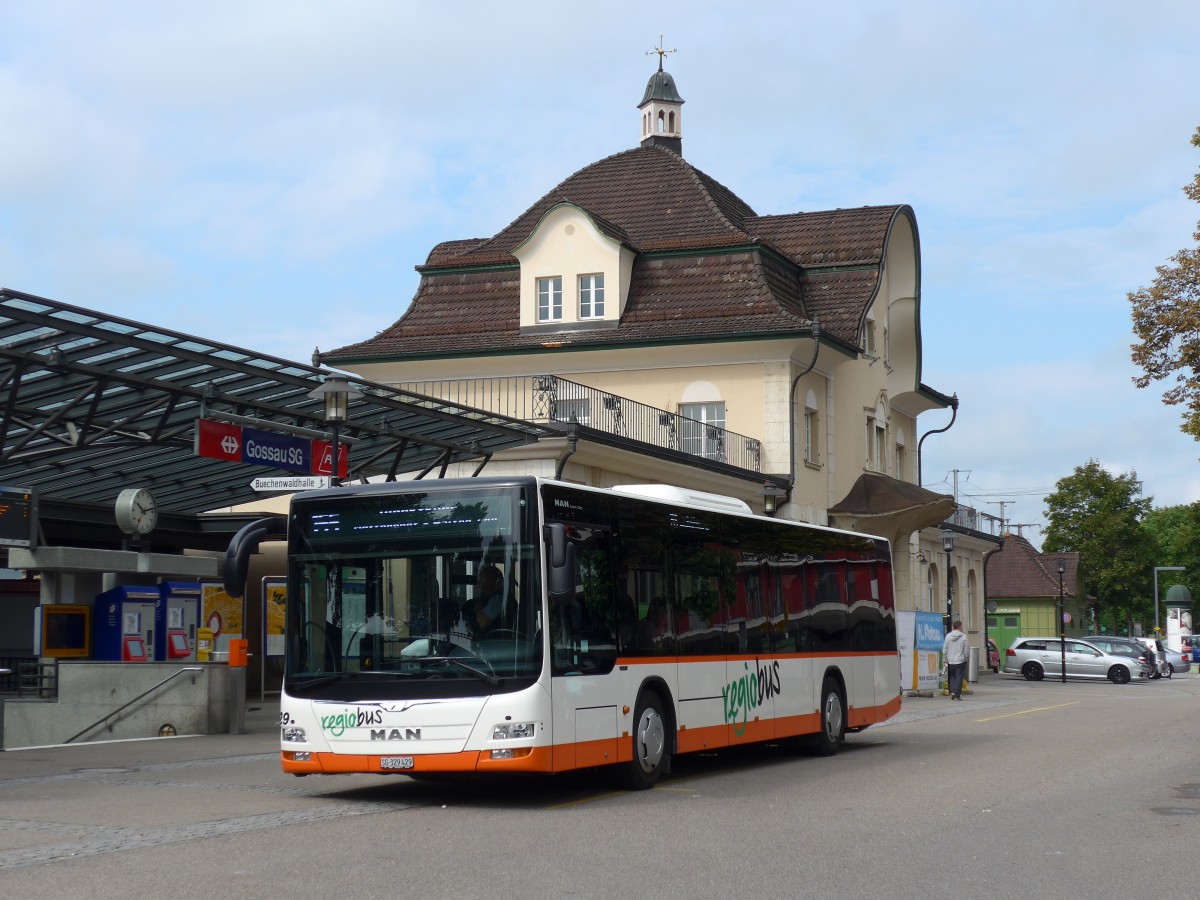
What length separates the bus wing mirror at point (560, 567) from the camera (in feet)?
42.8

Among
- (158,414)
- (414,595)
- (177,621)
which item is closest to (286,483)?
(158,414)

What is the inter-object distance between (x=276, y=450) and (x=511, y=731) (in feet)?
29.1

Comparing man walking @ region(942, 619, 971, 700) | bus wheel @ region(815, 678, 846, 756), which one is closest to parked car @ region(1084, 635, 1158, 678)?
man walking @ region(942, 619, 971, 700)

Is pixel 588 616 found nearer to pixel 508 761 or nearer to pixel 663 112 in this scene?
pixel 508 761

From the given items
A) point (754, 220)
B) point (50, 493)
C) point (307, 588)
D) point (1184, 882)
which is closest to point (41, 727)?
point (50, 493)

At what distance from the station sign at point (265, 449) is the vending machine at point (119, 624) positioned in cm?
376

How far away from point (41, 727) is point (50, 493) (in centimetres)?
518

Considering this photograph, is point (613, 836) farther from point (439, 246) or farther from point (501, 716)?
point (439, 246)

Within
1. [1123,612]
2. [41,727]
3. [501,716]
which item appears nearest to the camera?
[501,716]

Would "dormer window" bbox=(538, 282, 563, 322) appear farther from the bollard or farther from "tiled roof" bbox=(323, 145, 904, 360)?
the bollard

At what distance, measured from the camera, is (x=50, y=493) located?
84.0 feet

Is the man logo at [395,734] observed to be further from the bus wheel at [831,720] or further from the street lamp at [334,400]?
the bus wheel at [831,720]

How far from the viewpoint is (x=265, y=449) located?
67.4ft

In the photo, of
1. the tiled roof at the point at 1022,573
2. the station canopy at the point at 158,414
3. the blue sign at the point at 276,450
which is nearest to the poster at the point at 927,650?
the station canopy at the point at 158,414
